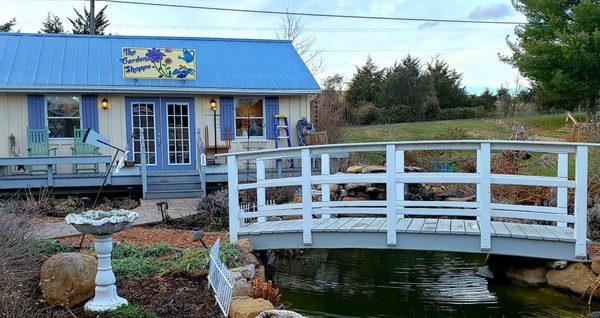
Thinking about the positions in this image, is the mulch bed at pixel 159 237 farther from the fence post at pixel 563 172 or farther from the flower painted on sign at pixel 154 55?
the flower painted on sign at pixel 154 55

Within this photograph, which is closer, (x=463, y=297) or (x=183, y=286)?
(x=183, y=286)

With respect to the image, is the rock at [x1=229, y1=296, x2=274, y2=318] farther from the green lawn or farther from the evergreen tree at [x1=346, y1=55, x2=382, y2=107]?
the evergreen tree at [x1=346, y1=55, x2=382, y2=107]

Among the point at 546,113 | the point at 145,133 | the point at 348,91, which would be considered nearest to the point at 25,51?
the point at 145,133

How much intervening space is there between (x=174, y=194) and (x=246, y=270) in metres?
6.79

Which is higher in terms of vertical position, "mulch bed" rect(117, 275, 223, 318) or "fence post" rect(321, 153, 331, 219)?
"fence post" rect(321, 153, 331, 219)

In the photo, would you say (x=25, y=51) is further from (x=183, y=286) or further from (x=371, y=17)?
(x=371, y=17)

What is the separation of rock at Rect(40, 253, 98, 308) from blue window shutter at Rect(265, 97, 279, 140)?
9.77 m

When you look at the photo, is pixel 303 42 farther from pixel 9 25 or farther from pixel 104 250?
pixel 104 250

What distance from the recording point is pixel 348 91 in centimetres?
3175

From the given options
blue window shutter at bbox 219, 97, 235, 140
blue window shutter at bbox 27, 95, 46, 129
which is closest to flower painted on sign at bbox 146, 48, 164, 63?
blue window shutter at bbox 219, 97, 235, 140

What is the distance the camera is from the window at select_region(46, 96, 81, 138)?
1363cm

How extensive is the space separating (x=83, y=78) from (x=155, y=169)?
2.79 metres

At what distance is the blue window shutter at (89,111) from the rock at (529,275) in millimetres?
10326

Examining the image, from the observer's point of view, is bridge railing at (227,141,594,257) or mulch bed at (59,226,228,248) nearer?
bridge railing at (227,141,594,257)
